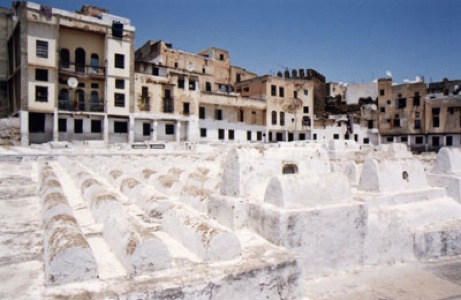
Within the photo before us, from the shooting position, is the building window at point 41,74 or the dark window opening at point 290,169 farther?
the building window at point 41,74

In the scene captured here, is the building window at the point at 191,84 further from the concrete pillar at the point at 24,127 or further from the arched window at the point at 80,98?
the concrete pillar at the point at 24,127

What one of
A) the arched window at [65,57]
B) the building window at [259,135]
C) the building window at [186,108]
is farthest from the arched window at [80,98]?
the building window at [259,135]

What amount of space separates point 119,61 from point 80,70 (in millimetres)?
3648

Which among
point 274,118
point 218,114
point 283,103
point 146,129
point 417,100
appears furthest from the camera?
point 417,100

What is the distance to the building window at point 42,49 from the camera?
28.0 metres

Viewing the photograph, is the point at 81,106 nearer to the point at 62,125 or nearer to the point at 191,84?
the point at 62,125

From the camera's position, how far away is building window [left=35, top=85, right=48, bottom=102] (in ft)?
92.3

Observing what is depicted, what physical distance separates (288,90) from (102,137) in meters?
25.3

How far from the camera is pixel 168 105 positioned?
35094mm

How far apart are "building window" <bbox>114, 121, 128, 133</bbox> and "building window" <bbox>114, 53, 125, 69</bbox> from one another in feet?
17.8

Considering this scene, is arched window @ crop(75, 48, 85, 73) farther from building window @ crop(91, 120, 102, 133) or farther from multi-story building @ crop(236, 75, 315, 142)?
multi-story building @ crop(236, 75, 315, 142)

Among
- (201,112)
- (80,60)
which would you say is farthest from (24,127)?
(201,112)

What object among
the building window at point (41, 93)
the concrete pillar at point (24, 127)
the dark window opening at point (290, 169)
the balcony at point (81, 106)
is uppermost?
the building window at point (41, 93)

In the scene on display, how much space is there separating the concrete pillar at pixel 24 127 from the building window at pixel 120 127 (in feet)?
25.1
